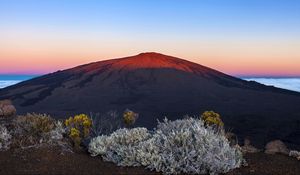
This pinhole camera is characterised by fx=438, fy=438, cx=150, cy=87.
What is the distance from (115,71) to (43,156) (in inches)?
1483

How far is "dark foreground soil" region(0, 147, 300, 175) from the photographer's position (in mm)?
5676

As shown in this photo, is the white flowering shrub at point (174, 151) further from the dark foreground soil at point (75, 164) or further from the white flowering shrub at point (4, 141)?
the white flowering shrub at point (4, 141)

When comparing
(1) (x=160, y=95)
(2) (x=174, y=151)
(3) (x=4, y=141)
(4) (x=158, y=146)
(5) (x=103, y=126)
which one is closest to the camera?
(2) (x=174, y=151)

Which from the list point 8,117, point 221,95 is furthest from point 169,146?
point 221,95

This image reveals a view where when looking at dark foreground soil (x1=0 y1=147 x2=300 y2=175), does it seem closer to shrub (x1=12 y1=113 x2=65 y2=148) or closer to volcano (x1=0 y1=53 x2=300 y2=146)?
shrub (x1=12 y1=113 x2=65 y2=148)

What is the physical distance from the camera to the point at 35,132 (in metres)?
7.80

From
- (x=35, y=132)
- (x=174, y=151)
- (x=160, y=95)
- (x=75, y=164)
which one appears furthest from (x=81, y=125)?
(x=160, y=95)

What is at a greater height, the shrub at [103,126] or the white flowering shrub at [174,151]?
the white flowering shrub at [174,151]

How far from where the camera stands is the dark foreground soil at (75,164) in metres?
5.68

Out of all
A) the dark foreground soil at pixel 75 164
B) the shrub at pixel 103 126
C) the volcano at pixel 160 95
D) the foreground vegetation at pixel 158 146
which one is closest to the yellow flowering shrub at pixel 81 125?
the foreground vegetation at pixel 158 146

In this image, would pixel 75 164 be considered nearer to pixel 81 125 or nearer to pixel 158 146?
pixel 158 146

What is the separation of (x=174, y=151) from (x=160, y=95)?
29.5 meters

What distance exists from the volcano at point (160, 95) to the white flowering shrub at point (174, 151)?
13.3 metres

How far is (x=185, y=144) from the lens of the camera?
19.8ft
